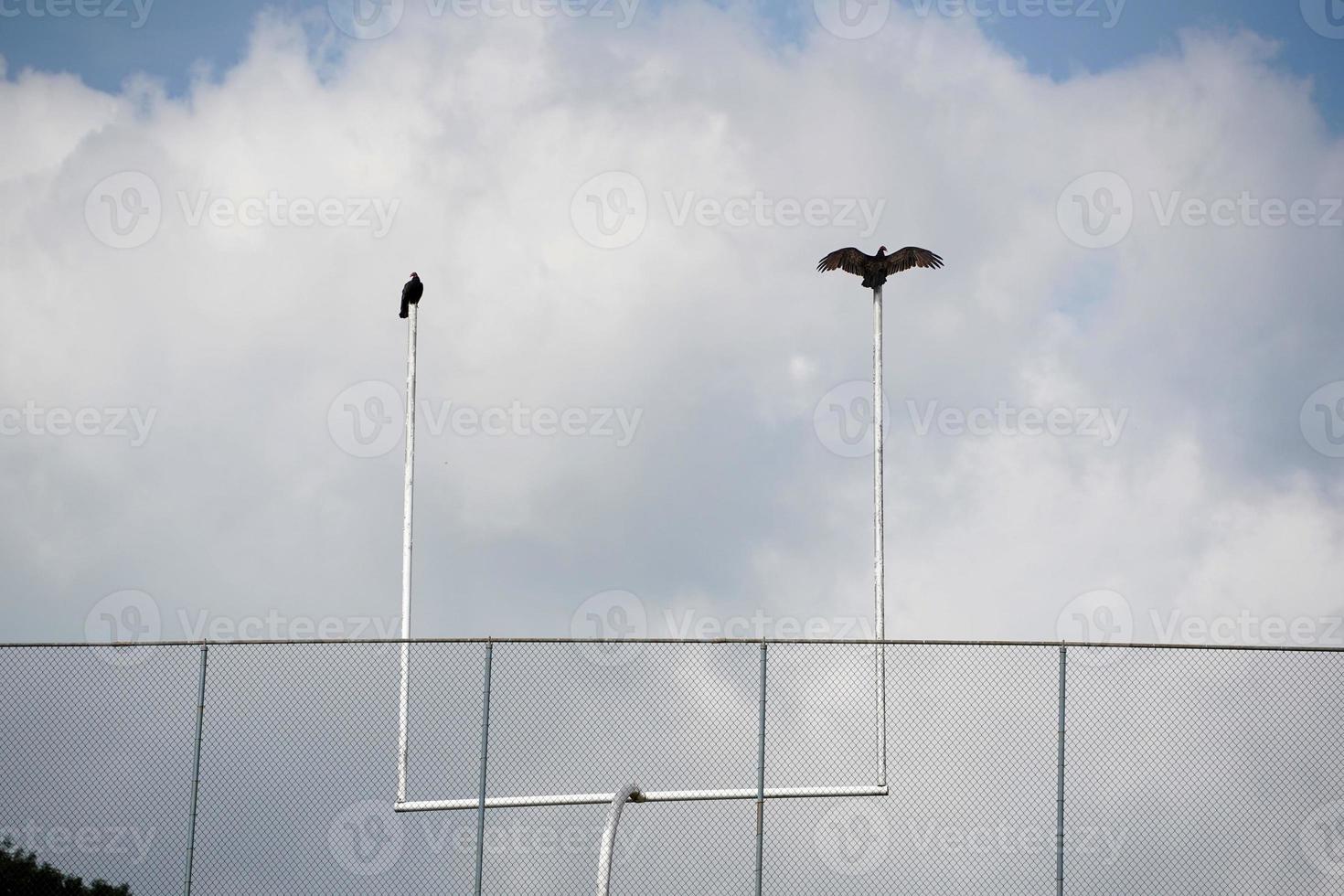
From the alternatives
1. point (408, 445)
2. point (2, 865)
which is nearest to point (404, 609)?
point (408, 445)

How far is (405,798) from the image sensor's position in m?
15.3

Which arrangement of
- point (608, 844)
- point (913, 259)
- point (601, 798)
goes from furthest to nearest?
1. point (913, 259)
2. point (601, 798)
3. point (608, 844)

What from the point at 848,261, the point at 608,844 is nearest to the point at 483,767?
the point at 608,844

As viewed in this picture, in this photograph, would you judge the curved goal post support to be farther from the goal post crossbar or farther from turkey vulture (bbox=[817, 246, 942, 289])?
turkey vulture (bbox=[817, 246, 942, 289])

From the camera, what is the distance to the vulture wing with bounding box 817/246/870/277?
17.8m

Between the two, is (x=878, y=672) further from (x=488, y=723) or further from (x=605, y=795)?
(x=488, y=723)

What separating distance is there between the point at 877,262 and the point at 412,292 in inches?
214

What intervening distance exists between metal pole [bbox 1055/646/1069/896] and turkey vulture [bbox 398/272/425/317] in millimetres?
8835

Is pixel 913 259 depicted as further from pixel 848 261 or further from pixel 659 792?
pixel 659 792

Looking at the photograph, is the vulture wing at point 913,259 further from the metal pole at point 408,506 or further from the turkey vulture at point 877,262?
the metal pole at point 408,506

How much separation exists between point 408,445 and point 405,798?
401 centimetres

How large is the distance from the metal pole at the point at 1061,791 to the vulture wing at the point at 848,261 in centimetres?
683

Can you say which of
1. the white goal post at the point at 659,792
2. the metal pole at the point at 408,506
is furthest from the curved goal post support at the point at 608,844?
the metal pole at the point at 408,506

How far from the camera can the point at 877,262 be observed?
17.7 m
